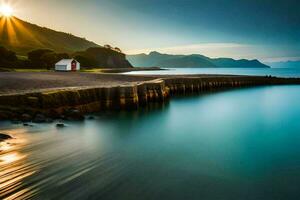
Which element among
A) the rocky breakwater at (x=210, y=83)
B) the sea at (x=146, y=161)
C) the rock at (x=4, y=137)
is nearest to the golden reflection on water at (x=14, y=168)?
the sea at (x=146, y=161)

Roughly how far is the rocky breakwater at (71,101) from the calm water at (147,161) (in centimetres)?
162

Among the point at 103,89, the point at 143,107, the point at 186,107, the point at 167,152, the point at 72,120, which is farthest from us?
the point at 186,107

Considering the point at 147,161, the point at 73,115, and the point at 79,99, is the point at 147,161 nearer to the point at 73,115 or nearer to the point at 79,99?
the point at 73,115

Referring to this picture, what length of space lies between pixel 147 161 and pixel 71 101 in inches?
428

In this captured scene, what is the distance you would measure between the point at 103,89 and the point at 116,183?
16.4 m

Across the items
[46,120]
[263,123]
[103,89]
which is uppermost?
[103,89]

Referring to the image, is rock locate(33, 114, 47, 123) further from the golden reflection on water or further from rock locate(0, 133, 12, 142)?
rock locate(0, 133, 12, 142)

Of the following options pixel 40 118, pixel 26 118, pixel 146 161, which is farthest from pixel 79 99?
pixel 146 161

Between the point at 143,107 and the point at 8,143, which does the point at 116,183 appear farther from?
the point at 143,107

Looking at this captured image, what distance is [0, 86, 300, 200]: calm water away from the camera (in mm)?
9406

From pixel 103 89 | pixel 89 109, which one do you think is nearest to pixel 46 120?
pixel 89 109

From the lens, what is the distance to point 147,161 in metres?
12.9

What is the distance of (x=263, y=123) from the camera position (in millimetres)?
25609

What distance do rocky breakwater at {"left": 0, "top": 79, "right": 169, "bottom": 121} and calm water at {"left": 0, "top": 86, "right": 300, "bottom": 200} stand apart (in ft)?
5.31
